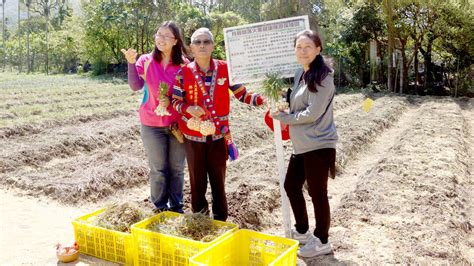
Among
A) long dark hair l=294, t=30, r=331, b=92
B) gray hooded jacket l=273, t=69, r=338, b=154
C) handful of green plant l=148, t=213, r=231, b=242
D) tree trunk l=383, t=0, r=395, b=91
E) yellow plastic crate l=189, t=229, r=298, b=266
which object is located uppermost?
tree trunk l=383, t=0, r=395, b=91

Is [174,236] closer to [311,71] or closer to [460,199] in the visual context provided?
[311,71]

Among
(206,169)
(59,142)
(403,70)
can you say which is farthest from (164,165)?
(403,70)

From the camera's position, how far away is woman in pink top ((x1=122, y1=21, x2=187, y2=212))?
3.62m

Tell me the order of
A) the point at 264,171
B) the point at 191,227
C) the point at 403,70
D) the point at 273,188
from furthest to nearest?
the point at 403,70
the point at 264,171
the point at 273,188
the point at 191,227

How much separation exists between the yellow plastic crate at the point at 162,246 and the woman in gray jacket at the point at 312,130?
639 millimetres

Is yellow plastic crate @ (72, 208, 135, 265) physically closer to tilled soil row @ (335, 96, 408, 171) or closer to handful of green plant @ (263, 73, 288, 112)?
handful of green plant @ (263, 73, 288, 112)

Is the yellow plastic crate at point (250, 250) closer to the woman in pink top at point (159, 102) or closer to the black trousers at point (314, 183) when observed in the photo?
the black trousers at point (314, 183)

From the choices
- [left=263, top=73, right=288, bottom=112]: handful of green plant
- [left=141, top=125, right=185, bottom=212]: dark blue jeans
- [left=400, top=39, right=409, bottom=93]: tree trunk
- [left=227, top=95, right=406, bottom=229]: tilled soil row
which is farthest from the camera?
[left=400, top=39, right=409, bottom=93]: tree trunk

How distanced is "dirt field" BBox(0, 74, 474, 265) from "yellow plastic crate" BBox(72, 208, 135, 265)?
0.09 metres

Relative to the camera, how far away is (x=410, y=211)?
4523 millimetres

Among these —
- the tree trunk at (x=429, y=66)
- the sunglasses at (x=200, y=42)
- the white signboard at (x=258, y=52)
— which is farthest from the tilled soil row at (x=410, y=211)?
the tree trunk at (x=429, y=66)

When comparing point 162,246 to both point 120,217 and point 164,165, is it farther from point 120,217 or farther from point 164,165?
point 164,165

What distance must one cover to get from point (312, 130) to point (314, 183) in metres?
0.38

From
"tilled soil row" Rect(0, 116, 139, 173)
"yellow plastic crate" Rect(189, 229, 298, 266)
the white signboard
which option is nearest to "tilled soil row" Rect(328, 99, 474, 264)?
"yellow plastic crate" Rect(189, 229, 298, 266)
